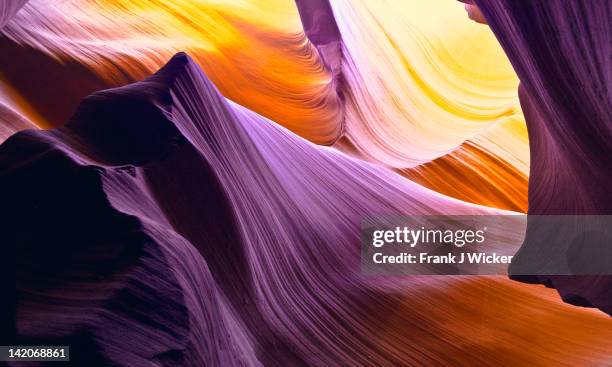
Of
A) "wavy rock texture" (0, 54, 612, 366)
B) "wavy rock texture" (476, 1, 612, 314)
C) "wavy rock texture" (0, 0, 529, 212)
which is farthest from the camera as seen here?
"wavy rock texture" (0, 0, 529, 212)

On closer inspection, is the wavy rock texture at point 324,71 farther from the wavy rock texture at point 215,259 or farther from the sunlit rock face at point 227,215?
the wavy rock texture at point 215,259

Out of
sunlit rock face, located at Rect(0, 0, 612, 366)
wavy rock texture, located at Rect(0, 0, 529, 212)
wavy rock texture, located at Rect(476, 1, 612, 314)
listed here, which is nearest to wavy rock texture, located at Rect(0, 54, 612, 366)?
sunlit rock face, located at Rect(0, 0, 612, 366)

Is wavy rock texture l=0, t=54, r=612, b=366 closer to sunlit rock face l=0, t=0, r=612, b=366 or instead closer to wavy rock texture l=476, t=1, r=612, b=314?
sunlit rock face l=0, t=0, r=612, b=366

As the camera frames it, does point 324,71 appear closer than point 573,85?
No

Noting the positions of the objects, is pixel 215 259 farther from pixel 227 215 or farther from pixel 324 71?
pixel 324 71

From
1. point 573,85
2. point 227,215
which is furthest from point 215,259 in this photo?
point 573,85

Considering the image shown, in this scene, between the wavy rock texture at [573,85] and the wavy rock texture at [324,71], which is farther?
the wavy rock texture at [324,71]

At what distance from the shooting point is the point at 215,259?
1.30m

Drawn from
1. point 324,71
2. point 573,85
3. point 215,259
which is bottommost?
point 215,259

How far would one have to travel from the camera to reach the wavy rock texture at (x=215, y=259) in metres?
0.96

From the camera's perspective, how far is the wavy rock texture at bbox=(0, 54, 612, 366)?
37.9 inches

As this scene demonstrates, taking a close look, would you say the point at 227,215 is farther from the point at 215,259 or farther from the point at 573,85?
the point at 573,85

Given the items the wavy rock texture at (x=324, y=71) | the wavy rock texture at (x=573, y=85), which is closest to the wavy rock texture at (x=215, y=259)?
the wavy rock texture at (x=573, y=85)

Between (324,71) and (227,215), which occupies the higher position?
(324,71)
